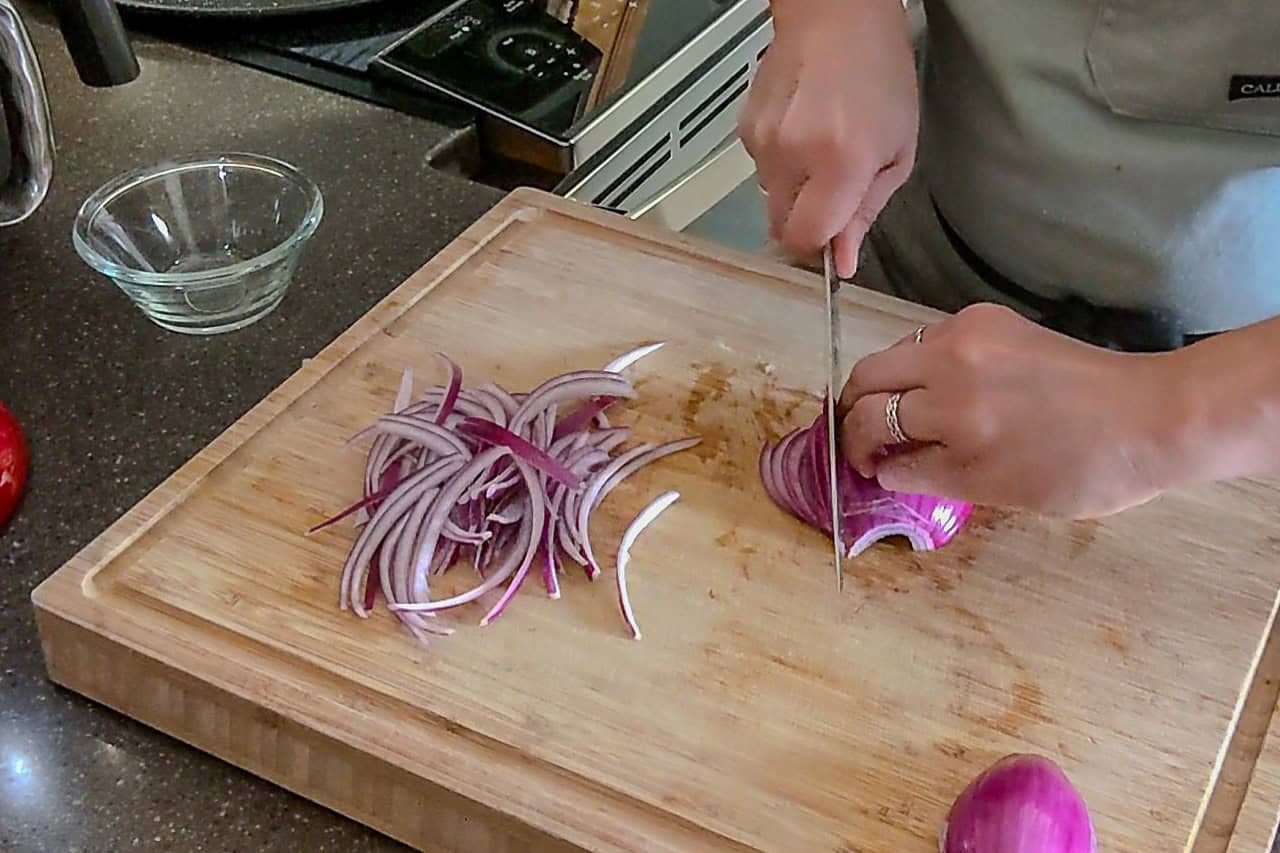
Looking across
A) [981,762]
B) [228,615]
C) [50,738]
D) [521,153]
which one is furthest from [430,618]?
[521,153]

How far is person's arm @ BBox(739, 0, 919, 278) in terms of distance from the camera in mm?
968

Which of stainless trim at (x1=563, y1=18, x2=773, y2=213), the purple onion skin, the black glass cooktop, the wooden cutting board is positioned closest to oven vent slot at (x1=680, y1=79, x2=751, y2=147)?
stainless trim at (x1=563, y1=18, x2=773, y2=213)

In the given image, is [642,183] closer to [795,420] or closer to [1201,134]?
[795,420]

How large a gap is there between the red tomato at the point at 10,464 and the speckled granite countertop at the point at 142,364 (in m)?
0.02

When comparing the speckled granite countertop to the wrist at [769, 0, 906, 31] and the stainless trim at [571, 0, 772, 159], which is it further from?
the wrist at [769, 0, 906, 31]

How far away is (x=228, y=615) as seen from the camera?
90 centimetres

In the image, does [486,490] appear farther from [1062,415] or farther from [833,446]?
[1062,415]

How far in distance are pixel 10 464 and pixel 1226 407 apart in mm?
762

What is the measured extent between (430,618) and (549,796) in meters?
0.15

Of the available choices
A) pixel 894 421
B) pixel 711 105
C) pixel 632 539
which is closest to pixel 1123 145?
pixel 894 421

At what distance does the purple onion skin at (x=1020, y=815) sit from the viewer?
76 centimetres

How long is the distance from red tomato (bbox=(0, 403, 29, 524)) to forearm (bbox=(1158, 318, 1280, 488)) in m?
0.73

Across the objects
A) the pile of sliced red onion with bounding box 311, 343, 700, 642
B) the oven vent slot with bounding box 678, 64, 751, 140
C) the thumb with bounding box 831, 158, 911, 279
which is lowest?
the oven vent slot with bounding box 678, 64, 751, 140

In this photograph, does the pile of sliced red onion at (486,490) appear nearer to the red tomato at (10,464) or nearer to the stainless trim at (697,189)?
the red tomato at (10,464)
